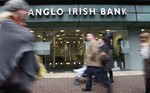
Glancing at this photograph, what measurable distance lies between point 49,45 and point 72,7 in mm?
2749

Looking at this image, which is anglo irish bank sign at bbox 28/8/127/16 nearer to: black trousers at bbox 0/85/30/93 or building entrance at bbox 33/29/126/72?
building entrance at bbox 33/29/126/72

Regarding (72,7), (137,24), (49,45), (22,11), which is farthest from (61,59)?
(22,11)

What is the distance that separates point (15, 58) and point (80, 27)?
17.6 metres

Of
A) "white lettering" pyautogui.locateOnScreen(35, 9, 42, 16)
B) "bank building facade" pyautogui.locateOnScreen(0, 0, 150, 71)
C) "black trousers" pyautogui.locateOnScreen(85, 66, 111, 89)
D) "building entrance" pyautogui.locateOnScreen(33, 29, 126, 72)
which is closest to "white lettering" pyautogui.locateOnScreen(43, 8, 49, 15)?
"bank building facade" pyautogui.locateOnScreen(0, 0, 150, 71)

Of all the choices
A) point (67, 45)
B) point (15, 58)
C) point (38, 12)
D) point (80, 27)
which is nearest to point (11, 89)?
point (15, 58)

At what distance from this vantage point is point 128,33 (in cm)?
2091

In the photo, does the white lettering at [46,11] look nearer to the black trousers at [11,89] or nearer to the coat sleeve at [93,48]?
the coat sleeve at [93,48]

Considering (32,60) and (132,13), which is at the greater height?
(132,13)

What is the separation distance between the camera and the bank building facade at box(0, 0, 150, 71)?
19.2 metres

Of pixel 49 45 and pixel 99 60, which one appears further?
pixel 49 45

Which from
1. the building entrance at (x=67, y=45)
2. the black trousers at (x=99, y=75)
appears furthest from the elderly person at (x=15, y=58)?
the building entrance at (x=67, y=45)

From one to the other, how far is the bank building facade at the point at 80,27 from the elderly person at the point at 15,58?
51.8 ft

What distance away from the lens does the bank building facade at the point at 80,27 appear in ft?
62.9

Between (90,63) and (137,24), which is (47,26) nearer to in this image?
(137,24)
